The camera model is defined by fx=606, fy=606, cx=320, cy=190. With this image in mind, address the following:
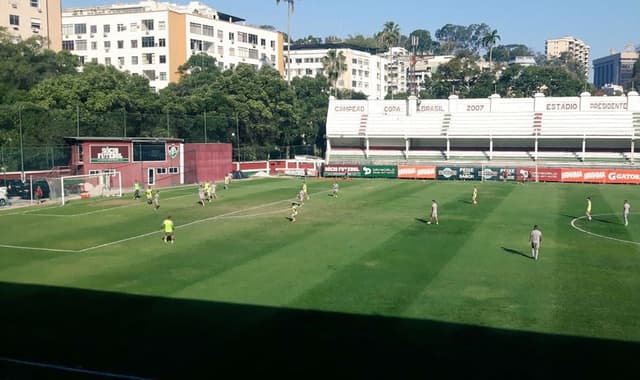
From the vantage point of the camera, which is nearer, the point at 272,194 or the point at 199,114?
the point at 272,194

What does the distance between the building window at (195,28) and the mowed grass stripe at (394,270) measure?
286 ft

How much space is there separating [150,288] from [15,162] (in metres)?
39.2

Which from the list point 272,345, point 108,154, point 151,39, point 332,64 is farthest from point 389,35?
point 272,345

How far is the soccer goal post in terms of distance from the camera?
53656mm

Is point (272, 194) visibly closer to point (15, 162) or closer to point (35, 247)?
point (15, 162)

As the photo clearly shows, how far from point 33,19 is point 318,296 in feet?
322

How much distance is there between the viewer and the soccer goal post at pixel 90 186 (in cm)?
5366

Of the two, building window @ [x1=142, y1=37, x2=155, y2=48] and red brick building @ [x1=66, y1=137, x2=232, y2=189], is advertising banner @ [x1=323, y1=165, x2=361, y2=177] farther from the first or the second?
building window @ [x1=142, y1=37, x2=155, y2=48]

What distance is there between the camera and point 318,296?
21844 mm

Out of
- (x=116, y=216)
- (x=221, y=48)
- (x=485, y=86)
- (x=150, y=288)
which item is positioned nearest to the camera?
(x=150, y=288)

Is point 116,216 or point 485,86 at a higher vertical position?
point 485,86

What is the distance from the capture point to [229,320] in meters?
19.2

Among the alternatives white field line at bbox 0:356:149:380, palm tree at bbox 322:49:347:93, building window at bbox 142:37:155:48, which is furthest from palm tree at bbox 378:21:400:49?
white field line at bbox 0:356:149:380

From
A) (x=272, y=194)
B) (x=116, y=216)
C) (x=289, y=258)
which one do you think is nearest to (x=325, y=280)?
(x=289, y=258)
